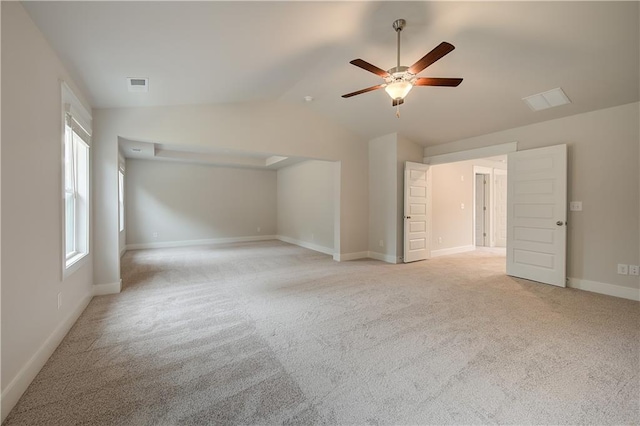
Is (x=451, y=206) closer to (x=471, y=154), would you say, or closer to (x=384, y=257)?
(x=471, y=154)

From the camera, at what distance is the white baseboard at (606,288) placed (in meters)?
3.36

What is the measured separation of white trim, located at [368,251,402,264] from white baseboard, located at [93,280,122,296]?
4.47 metres

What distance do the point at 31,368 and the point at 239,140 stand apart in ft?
11.2

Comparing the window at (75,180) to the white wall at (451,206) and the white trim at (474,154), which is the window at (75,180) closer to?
the white trim at (474,154)

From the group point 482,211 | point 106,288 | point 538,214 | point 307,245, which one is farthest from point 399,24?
point 482,211

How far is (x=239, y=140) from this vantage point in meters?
4.35

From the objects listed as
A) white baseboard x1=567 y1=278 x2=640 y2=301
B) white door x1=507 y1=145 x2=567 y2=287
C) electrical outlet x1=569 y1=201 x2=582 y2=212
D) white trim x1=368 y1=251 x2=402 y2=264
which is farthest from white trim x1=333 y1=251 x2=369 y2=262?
electrical outlet x1=569 y1=201 x2=582 y2=212

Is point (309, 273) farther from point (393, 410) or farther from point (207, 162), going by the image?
point (207, 162)

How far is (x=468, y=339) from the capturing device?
2.38 meters

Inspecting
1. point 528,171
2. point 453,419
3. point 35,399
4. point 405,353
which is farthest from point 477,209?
point 35,399

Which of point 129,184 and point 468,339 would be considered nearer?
point 468,339

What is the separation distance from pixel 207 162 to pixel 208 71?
16.2 ft

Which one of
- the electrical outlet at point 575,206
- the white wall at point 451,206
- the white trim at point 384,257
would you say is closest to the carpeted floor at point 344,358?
the electrical outlet at point 575,206

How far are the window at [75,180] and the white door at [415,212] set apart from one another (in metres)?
4.89
